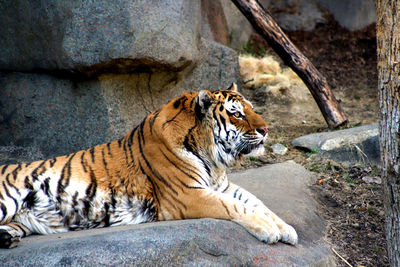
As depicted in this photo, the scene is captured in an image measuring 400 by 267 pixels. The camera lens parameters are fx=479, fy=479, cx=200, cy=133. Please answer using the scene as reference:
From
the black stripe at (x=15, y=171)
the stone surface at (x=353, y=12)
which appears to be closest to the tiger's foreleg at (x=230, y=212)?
the black stripe at (x=15, y=171)

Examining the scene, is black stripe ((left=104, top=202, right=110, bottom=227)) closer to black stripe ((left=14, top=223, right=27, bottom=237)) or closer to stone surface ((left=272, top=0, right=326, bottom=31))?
black stripe ((left=14, top=223, right=27, bottom=237))

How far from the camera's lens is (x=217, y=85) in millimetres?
6488

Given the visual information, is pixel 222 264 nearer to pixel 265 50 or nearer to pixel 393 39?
pixel 393 39

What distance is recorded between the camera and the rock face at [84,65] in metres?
5.27

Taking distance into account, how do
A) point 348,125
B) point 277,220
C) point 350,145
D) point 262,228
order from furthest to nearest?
1. point 348,125
2. point 350,145
3. point 277,220
4. point 262,228

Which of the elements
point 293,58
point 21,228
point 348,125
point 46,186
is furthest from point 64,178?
point 348,125

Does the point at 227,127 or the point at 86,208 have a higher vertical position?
the point at 227,127

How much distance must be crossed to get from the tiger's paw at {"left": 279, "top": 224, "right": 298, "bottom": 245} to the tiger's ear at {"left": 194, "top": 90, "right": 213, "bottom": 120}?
1093 millimetres

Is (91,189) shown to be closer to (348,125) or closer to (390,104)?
(390,104)

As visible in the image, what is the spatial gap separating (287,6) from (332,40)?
125 centimetres

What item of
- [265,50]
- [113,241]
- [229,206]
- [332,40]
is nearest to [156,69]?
[229,206]

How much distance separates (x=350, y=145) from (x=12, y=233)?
393cm

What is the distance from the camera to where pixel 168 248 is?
118 inches

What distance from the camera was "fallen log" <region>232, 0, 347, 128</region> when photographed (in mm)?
6668
